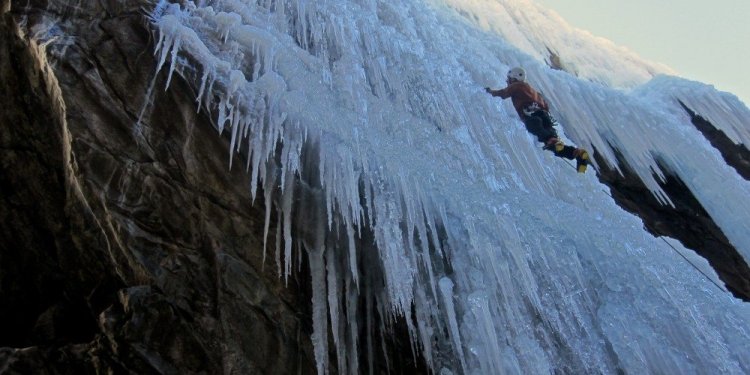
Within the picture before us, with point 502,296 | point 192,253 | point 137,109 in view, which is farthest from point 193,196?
point 502,296

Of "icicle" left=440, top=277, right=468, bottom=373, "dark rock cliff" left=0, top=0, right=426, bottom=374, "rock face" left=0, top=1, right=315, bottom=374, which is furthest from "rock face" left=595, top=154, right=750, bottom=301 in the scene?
"rock face" left=0, top=1, right=315, bottom=374

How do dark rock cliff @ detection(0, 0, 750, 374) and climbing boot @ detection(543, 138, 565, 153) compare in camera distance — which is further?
climbing boot @ detection(543, 138, 565, 153)

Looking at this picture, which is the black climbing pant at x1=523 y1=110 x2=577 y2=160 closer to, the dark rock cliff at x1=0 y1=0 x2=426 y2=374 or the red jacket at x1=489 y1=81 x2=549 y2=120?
the red jacket at x1=489 y1=81 x2=549 y2=120

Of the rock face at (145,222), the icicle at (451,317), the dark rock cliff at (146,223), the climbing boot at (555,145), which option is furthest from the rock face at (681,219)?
the rock face at (145,222)

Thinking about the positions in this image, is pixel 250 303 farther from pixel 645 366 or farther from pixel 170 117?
pixel 645 366

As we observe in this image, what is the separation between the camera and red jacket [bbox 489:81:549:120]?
5988 mm

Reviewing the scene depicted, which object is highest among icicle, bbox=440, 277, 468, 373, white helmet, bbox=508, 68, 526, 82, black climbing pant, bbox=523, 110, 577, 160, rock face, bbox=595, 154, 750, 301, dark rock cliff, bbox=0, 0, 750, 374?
white helmet, bbox=508, 68, 526, 82

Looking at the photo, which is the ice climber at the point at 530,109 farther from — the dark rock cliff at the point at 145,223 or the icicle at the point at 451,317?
the dark rock cliff at the point at 145,223

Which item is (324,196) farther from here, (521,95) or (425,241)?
(521,95)

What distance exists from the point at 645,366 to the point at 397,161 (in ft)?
7.35

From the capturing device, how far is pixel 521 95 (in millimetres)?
6008

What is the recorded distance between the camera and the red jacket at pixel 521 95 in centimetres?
599

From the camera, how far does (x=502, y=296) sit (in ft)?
13.9

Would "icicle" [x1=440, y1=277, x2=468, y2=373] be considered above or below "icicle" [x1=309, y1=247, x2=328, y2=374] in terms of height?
above
